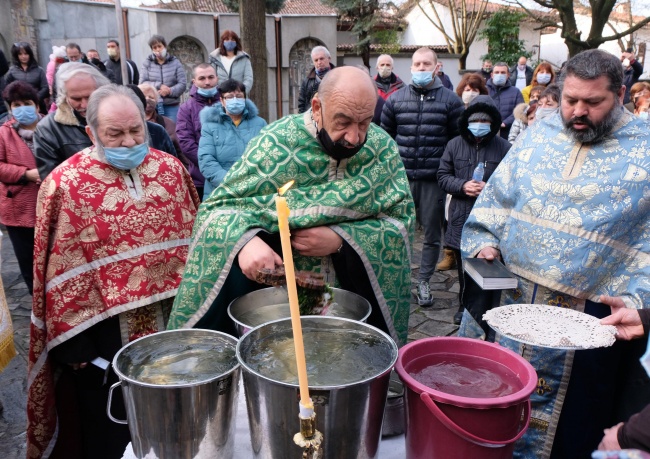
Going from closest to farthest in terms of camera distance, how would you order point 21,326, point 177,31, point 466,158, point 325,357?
1. point 325,357
2. point 466,158
3. point 21,326
4. point 177,31

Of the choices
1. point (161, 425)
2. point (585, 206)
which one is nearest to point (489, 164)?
point (585, 206)

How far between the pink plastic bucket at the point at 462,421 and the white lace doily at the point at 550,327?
1.00 feet

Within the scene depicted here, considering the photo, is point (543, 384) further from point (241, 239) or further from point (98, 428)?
point (98, 428)

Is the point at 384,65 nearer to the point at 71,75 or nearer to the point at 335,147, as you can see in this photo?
the point at 71,75

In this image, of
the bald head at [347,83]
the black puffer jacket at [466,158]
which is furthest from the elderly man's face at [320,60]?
the bald head at [347,83]

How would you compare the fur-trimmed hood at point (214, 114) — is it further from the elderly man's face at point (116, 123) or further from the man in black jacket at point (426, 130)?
the elderly man's face at point (116, 123)

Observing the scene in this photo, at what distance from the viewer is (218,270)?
7.11 feet

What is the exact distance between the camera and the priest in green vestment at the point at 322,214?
216cm

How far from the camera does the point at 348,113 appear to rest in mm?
2123

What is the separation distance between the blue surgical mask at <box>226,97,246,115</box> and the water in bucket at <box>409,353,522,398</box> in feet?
15.1

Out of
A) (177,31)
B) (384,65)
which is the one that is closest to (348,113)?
(384,65)

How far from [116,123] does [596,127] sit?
2227mm

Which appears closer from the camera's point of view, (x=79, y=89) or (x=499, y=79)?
(x=79, y=89)

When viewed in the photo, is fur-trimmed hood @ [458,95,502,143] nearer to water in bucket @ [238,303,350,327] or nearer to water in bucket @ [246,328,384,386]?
water in bucket @ [238,303,350,327]
